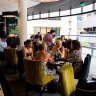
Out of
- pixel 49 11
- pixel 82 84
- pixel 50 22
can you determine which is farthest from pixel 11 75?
pixel 50 22

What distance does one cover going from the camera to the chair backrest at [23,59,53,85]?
420 centimetres

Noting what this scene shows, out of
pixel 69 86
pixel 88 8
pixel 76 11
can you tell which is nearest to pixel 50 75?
pixel 69 86

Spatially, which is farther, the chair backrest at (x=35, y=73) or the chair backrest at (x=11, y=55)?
the chair backrest at (x=11, y=55)

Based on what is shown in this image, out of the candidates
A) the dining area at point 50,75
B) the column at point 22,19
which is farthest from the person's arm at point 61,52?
the column at point 22,19

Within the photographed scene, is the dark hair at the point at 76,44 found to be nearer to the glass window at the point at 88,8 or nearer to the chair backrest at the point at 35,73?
the chair backrest at the point at 35,73

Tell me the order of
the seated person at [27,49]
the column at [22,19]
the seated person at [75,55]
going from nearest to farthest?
the seated person at [75,55], the seated person at [27,49], the column at [22,19]

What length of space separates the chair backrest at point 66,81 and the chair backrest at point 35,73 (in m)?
1.11

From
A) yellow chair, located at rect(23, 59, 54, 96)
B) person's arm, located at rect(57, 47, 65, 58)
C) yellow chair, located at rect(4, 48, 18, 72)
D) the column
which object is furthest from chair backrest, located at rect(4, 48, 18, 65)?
the column

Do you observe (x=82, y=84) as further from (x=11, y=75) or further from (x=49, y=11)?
(x=49, y=11)

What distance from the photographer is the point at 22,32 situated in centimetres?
917

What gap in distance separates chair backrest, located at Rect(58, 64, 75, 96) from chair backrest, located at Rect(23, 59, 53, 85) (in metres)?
1.11

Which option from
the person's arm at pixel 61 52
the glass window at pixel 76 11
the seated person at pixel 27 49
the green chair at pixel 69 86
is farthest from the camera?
the glass window at pixel 76 11

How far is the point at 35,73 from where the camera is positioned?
4270 mm

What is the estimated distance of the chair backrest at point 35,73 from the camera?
13.8ft
